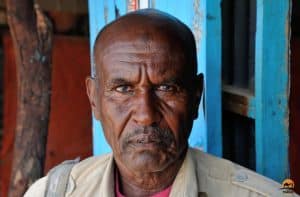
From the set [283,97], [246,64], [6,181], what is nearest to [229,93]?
[246,64]

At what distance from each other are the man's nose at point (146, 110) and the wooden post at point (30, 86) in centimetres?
210

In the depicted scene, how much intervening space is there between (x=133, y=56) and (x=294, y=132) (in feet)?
7.50

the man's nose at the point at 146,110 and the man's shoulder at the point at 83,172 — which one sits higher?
the man's nose at the point at 146,110

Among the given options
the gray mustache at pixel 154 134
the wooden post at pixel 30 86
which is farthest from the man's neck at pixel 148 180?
the wooden post at pixel 30 86

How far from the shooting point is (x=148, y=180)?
1.58 metres

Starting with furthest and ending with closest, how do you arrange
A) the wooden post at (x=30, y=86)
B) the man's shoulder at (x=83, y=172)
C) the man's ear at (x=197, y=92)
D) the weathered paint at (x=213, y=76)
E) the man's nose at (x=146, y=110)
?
the wooden post at (x=30, y=86)
the weathered paint at (x=213, y=76)
the man's shoulder at (x=83, y=172)
the man's ear at (x=197, y=92)
the man's nose at (x=146, y=110)

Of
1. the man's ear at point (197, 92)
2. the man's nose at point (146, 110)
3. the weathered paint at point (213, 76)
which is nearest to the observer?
the man's nose at point (146, 110)

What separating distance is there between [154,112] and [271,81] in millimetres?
437

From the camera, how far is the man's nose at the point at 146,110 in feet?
4.70

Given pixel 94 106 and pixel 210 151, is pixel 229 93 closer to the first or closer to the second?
pixel 210 151

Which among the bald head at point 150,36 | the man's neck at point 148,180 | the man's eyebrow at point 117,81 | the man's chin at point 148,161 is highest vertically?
the bald head at point 150,36

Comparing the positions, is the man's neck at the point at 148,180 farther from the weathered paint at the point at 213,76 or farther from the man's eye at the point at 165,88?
the weathered paint at the point at 213,76

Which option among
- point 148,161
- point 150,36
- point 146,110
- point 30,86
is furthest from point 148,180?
point 30,86

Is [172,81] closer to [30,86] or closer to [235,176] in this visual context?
[235,176]
